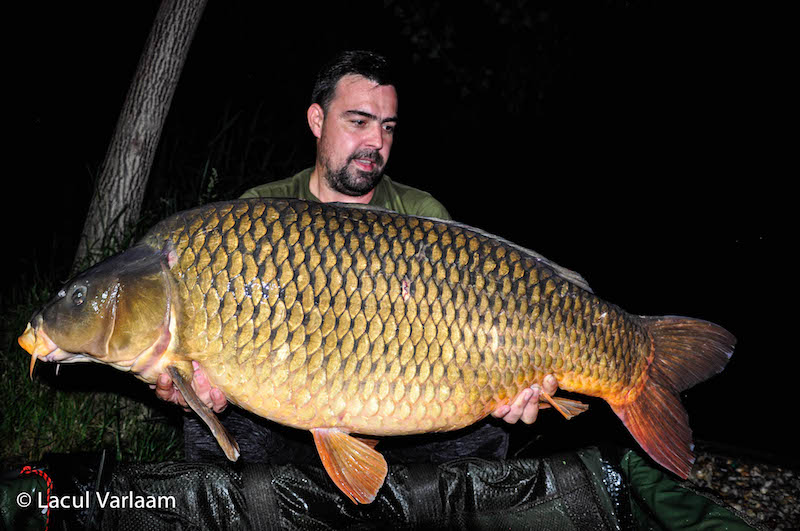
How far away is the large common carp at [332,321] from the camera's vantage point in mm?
1291

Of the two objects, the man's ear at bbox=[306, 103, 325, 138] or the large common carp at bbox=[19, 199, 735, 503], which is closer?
the large common carp at bbox=[19, 199, 735, 503]

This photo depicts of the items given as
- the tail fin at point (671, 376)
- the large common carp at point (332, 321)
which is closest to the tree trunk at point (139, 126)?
the large common carp at point (332, 321)

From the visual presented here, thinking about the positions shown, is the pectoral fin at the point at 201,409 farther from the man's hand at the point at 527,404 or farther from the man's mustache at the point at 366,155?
the man's mustache at the point at 366,155

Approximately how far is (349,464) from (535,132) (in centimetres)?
941

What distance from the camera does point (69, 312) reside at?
1.32 metres

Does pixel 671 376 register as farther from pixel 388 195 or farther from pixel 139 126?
pixel 139 126

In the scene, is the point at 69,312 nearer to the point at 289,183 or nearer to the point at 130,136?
the point at 289,183

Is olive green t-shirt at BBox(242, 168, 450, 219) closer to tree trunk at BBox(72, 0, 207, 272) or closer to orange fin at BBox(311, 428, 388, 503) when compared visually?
tree trunk at BBox(72, 0, 207, 272)

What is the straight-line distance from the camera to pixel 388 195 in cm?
227

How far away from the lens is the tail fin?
4.95 feet

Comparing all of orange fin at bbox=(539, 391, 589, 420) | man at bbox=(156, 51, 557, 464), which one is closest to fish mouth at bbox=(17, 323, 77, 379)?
man at bbox=(156, 51, 557, 464)

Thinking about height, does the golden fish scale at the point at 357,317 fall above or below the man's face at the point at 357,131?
below

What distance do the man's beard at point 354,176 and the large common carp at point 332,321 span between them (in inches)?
26.3

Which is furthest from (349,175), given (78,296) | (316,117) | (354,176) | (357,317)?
(78,296)
